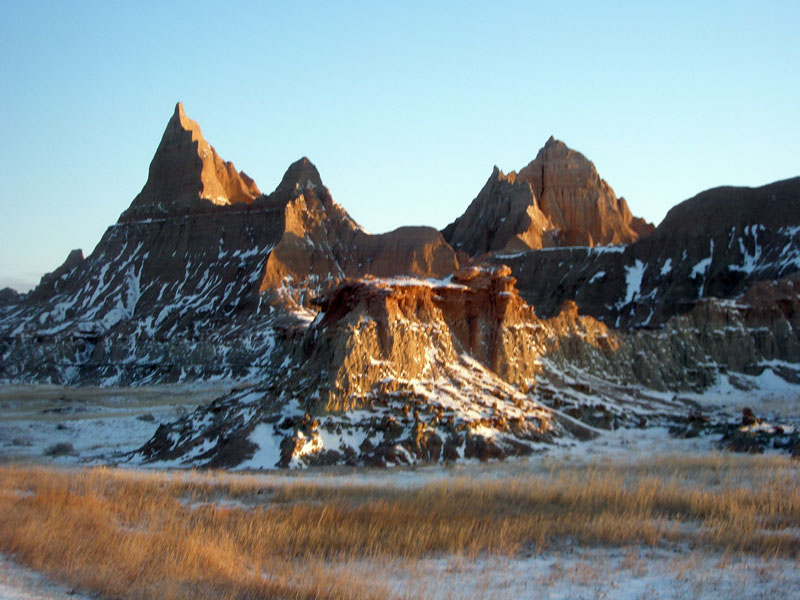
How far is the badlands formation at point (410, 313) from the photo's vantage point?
28547 mm

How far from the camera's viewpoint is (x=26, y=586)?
7.79 m

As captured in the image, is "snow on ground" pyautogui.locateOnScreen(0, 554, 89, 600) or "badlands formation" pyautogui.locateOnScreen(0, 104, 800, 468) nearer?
"snow on ground" pyautogui.locateOnScreen(0, 554, 89, 600)

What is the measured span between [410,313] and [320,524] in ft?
68.8

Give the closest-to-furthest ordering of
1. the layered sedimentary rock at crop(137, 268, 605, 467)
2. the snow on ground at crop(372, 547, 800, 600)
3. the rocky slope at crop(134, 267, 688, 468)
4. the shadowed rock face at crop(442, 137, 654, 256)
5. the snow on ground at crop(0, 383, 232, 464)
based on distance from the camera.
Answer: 1. the snow on ground at crop(372, 547, 800, 600)
2. the layered sedimentary rock at crop(137, 268, 605, 467)
3. the rocky slope at crop(134, 267, 688, 468)
4. the snow on ground at crop(0, 383, 232, 464)
5. the shadowed rock face at crop(442, 137, 654, 256)

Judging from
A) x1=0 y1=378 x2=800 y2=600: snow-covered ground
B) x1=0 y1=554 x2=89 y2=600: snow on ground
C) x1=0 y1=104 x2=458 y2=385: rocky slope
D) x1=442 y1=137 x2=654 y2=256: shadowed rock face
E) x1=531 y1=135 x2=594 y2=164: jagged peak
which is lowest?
x1=0 y1=378 x2=800 y2=600: snow-covered ground

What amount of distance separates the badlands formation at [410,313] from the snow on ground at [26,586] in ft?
54.2

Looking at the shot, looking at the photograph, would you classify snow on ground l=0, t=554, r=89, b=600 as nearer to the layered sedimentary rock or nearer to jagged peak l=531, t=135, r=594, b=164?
the layered sedimentary rock

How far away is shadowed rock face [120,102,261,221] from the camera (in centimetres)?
11762

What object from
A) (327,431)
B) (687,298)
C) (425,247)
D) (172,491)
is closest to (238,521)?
(172,491)

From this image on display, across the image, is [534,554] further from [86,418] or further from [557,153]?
[557,153]

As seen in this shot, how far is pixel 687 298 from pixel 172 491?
249ft

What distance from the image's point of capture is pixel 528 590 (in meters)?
8.89

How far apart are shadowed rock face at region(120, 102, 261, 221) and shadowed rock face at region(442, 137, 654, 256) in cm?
3937

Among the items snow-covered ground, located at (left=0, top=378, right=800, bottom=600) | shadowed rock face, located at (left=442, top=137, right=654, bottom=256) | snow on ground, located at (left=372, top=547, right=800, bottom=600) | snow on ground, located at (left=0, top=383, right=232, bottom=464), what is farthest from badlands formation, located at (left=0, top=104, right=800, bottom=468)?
snow on ground, located at (left=372, top=547, right=800, bottom=600)
